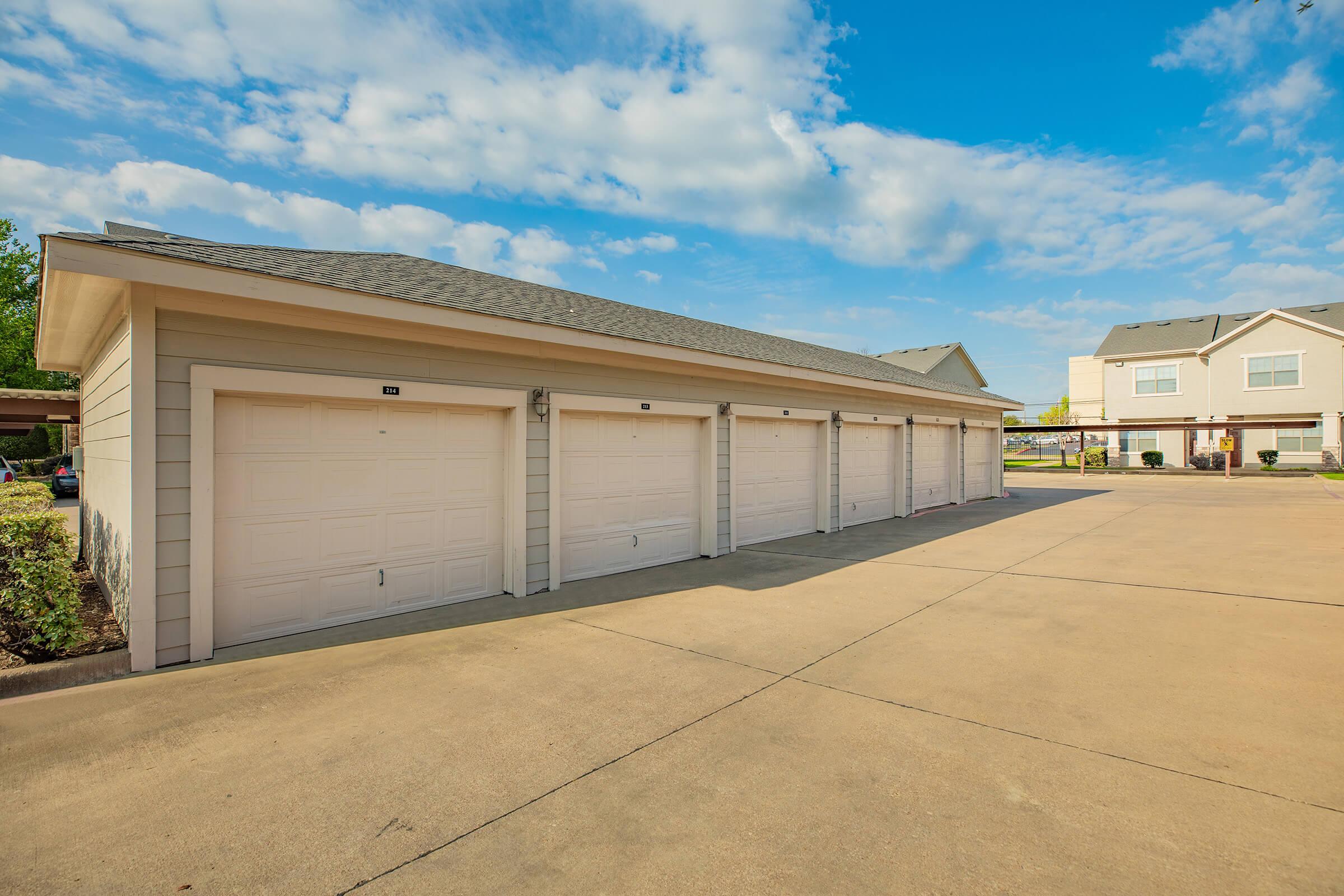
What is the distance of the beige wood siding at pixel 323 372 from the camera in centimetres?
462

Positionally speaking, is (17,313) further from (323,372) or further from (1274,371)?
(1274,371)

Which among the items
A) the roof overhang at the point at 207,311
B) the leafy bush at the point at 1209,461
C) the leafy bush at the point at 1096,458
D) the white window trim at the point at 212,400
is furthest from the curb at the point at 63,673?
the leafy bush at the point at 1209,461

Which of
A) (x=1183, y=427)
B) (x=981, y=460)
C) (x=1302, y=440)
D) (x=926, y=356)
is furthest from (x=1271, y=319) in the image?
(x=981, y=460)

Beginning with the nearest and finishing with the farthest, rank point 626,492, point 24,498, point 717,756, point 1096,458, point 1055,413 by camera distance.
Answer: point 717,756
point 24,498
point 626,492
point 1096,458
point 1055,413

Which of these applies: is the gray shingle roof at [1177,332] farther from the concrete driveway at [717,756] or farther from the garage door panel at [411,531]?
the garage door panel at [411,531]

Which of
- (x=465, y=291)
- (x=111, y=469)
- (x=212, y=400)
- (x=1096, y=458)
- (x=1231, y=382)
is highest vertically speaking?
(x=1231, y=382)

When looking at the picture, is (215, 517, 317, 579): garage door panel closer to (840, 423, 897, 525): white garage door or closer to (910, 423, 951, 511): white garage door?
(840, 423, 897, 525): white garage door

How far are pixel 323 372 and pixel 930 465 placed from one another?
48.8ft

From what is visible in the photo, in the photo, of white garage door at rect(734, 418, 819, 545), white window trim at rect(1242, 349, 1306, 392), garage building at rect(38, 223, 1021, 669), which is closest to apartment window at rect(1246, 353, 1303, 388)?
white window trim at rect(1242, 349, 1306, 392)

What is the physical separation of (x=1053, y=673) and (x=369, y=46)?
10.7 m

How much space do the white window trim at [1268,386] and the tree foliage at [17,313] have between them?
58.5 meters

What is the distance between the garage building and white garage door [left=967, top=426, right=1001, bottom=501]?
10643 millimetres

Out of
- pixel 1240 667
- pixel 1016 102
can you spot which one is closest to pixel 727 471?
pixel 1240 667

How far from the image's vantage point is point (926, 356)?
31.0 m
